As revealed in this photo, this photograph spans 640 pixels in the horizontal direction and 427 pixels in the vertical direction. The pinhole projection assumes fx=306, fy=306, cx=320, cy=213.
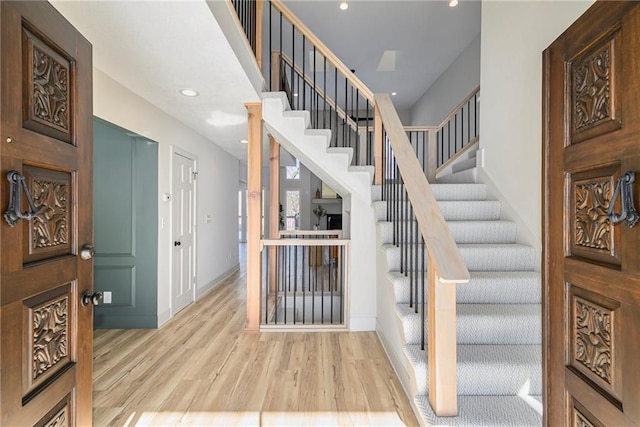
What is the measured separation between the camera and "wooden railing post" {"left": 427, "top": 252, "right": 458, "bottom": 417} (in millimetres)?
1551

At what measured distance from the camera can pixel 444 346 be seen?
1.56 metres

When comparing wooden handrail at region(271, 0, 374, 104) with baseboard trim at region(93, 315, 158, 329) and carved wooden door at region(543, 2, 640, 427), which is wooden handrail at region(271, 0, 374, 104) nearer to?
carved wooden door at region(543, 2, 640, 427)

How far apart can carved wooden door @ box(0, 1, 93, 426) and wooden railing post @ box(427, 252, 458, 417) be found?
5.32ft

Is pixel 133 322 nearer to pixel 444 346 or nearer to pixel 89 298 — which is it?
pixel 89 298

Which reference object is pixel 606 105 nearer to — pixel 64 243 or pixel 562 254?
pixel 562 254

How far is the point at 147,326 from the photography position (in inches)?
130

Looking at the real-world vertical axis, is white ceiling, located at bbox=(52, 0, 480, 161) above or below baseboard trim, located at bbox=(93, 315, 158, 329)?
above

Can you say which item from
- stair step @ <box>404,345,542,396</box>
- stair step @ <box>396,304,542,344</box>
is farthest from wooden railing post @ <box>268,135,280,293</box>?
stair step @ <box>404,345,542,396</box>

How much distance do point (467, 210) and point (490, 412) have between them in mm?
1812

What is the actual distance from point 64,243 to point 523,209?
3.08m

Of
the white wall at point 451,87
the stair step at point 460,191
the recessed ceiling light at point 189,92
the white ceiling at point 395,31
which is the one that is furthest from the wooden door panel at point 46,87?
the white wall at point 451,87

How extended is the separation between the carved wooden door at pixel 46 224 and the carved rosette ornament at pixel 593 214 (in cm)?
188

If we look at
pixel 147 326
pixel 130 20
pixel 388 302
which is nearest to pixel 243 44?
pixel 130 20

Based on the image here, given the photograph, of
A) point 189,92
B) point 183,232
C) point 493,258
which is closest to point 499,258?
point 493,258
